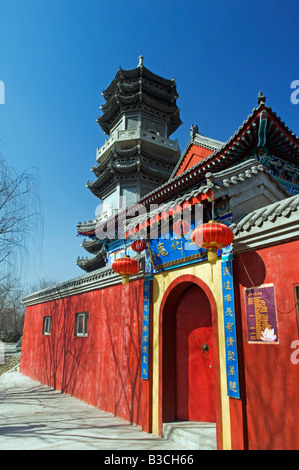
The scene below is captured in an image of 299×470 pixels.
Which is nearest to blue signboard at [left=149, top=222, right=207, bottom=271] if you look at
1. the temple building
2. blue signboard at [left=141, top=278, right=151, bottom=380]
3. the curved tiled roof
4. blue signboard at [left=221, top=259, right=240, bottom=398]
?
the temple building

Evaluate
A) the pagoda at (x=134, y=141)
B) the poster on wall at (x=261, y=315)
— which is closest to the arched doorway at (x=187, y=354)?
the poster on wall at (x=261, y=315)

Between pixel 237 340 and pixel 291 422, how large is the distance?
965 millimetres

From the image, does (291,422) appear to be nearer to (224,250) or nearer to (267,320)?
(267,320)

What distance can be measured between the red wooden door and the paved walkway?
0.63 meters

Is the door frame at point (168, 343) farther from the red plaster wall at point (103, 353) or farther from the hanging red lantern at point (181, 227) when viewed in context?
the hanging red lantern at point (181, 227)

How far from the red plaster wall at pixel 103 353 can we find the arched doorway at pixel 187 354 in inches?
19.1

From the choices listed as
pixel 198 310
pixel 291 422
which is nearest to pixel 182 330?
A: pixel 198 310

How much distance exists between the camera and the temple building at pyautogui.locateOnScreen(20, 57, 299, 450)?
11.2ft

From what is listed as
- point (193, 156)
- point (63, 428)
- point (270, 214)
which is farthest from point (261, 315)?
point (193, 156)

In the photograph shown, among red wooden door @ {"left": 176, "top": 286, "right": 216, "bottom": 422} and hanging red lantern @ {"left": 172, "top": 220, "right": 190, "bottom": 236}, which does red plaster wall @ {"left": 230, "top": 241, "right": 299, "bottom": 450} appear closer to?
red wooden door @ {"left": 176, "top": 286, "right": 216, "bottom": 422}

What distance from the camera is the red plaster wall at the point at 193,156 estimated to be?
9523 millimetres

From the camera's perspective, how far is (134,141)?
654 inches

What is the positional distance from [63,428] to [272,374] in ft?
12.5

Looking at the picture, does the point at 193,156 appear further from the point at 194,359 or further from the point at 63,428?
the point at 63,428
